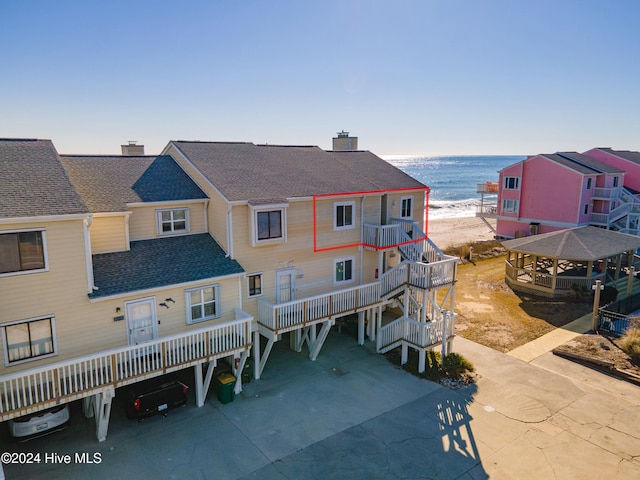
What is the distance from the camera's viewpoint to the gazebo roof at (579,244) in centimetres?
2688

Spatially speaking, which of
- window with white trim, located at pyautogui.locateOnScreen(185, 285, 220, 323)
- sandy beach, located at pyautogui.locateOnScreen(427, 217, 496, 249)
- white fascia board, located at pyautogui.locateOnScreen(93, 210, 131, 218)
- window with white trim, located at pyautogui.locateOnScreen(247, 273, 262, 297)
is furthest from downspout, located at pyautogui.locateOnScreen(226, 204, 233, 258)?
sandy beach, located at pyautogui.locateOnScreen(427, 217, 496, 249)

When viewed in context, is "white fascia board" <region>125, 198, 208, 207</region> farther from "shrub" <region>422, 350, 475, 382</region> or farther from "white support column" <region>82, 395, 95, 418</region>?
"shrub" <region>422, 350, 475, 382</region>

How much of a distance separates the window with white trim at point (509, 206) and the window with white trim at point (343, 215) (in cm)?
2825

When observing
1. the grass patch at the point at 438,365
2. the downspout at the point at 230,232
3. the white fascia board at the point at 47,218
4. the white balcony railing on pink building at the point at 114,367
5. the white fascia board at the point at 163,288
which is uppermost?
the white fascia board at the point at 47,218

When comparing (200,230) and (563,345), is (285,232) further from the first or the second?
(563,345)

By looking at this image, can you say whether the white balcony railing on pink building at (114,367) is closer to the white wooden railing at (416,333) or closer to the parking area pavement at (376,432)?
the parking area pavement at (376,432)

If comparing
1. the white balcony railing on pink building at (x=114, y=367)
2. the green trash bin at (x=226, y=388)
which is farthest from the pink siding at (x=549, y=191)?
the green trash bin at (x=226, y=388)

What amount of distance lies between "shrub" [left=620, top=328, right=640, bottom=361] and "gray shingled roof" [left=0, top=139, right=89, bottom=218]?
22587mm

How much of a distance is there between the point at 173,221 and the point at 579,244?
24.5 metres

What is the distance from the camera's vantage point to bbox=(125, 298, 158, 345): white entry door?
591 inches

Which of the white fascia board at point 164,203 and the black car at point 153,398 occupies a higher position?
the white fascia board at point 164,203

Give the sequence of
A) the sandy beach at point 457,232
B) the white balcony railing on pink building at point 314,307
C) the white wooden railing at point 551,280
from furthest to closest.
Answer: the sandy beach at point 457,232, the white wooden railing at point 551,280, the white balcony railing on pink building at point 314,307

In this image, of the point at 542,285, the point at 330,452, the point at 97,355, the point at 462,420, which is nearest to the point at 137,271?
the point at 97,355

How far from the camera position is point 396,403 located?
16.7m
